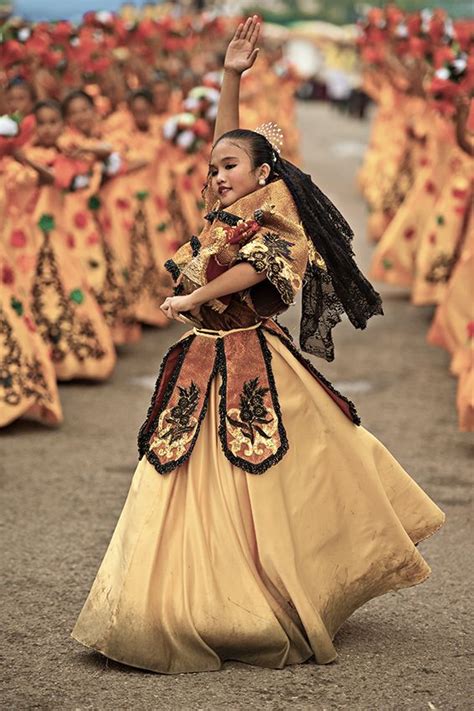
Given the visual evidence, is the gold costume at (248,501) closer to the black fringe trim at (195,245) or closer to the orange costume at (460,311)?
the black fringe trim at (195,245)

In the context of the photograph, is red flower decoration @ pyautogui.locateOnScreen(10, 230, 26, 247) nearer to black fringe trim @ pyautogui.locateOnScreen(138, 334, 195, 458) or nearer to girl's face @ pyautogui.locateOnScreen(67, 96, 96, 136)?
girl's face @ pyautogui.locateOnScreen(67, 96, 96, 136)

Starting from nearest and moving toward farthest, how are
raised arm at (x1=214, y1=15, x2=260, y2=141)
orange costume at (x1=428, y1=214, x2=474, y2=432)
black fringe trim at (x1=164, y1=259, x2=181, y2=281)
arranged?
black fringe trim at (x1=164, y1=259, x2=181, y2=281)
raised arm at (x1=214, y1=15, x2=260, y2=141)
orange costume at (x1=428, y1=214, x2=474, y2=432)

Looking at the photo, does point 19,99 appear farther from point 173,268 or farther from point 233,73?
point 173,268

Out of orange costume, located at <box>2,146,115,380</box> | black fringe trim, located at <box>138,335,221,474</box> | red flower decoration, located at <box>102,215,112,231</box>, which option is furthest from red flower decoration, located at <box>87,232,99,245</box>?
black fringe trim, located at <box>138,335,221,474</box>

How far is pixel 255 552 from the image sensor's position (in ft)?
13.9

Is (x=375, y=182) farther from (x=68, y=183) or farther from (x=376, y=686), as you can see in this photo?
(x=376, y=686)

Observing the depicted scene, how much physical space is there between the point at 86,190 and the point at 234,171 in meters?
4.72

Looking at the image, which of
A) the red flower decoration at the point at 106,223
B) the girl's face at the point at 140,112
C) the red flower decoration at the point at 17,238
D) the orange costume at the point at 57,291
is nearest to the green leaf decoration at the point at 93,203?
the red flower decoration at the point at 106,223

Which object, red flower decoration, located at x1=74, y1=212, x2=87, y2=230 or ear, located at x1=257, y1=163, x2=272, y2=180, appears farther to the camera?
red flower decoration, located at x1=74, y1=212, x2=87, y2=230

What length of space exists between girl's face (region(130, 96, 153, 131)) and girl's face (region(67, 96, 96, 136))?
133cm

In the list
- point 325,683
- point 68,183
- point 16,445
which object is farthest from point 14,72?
point 325,683

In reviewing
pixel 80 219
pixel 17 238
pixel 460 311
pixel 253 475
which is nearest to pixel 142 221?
pixel 80 219

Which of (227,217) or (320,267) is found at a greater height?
(227,217)

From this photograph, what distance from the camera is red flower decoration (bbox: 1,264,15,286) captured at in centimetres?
756
